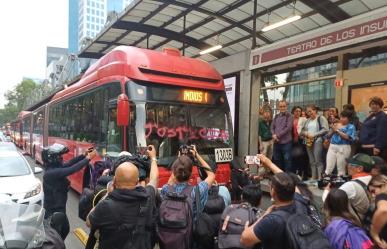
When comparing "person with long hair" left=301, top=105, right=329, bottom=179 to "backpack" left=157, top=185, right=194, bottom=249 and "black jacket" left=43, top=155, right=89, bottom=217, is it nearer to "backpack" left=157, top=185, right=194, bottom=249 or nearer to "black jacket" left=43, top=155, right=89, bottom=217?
"black jacket" left=43, top=155, right=89, bottom=217

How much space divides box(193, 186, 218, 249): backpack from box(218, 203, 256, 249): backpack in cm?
26

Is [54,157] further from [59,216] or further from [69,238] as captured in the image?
[69,238]

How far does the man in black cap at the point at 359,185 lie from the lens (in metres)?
3.68

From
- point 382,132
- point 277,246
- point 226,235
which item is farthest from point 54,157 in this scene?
point 382,132

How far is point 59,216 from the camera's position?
3223 mm

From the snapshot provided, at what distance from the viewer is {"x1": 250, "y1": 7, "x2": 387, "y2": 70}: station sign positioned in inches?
341

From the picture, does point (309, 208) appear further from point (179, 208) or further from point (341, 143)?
point (341, 143)

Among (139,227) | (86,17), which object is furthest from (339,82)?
(86,17)

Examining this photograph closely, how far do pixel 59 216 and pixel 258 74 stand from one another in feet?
35.8

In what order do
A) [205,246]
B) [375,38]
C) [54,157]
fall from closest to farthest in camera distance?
1. [205,246]
2. [54,157]
3. [375,38]

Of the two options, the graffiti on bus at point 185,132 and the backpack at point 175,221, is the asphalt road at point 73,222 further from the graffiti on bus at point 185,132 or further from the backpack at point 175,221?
the backpack at point 175,221

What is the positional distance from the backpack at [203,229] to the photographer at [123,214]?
58cm

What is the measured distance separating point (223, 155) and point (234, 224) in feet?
14.5

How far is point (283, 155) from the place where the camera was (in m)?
9.76
